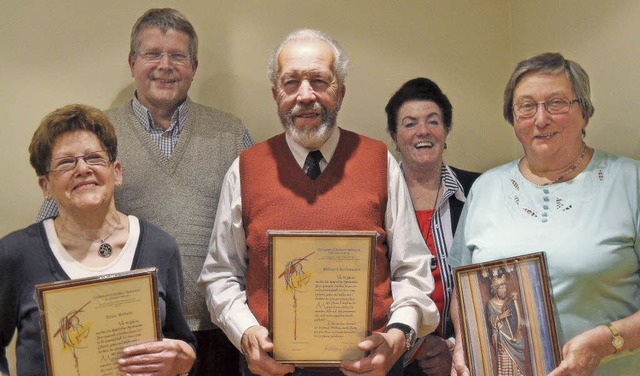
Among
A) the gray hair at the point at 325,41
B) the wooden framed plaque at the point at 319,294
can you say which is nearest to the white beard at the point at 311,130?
the gray hair at the point at 325,41

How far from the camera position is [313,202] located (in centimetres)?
218

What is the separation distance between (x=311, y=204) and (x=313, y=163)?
169 millimetres

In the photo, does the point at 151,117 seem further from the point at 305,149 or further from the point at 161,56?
the point at 305,149

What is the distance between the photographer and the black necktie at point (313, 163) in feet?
7.41

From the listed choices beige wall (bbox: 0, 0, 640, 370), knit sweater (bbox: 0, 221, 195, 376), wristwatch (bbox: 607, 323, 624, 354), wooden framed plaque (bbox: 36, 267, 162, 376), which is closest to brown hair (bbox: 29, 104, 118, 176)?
knit sweater (bbox: 0, 221, 195, 376)

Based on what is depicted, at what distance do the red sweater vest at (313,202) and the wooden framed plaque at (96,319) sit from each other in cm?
38

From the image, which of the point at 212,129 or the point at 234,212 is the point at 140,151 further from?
the point at 234,212

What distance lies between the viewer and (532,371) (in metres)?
1.97

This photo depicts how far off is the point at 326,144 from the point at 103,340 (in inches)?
36.2

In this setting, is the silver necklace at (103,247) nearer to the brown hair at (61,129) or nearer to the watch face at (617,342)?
the brown hair at (61,129)

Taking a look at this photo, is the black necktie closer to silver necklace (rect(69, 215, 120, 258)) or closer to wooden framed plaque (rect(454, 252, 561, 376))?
wooden framed plaque (rect(454, 252, 561, 376))

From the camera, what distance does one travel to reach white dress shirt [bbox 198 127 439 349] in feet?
7.04

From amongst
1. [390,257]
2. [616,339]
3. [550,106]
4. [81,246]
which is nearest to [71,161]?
[81,246]

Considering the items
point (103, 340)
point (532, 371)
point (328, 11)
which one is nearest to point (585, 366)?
point (532, 371)
